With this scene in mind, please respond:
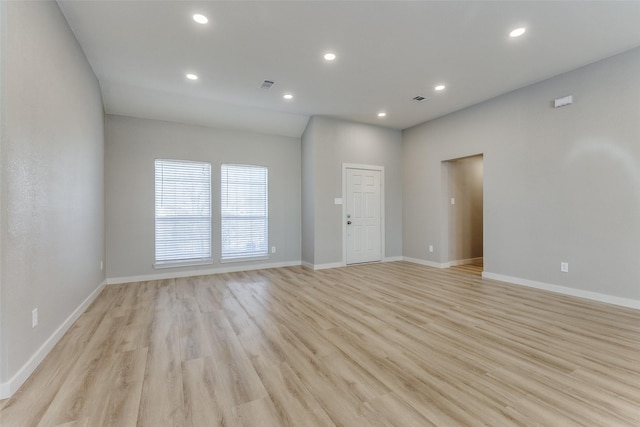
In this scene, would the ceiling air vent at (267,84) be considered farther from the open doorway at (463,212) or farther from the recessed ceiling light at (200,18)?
the open doorway at (463,212)

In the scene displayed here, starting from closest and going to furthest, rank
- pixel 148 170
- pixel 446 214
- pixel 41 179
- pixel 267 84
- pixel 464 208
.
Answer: pixel 41 179 < pixel 267 84 < pixel 148 170 < pixel 446 214 < pixel 464 208

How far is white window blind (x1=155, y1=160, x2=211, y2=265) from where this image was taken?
4984mm

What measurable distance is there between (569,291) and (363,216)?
3643 mm

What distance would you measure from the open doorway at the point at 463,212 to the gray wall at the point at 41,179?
609 centimetres

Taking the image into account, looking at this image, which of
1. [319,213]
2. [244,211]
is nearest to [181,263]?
[244,211]

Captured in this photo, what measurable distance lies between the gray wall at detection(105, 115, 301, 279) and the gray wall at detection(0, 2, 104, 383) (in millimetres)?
1234

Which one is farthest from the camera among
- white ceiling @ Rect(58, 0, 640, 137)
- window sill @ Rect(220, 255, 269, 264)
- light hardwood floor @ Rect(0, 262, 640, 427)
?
window sill @ Rect(220, 255, 269, 264)

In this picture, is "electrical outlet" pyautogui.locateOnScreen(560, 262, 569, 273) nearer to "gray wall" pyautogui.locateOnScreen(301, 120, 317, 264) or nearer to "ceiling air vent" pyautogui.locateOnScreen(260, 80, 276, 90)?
"gray wall" pyautogui.locateOnScreen(301, 120, 317, 264)

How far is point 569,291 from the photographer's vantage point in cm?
386

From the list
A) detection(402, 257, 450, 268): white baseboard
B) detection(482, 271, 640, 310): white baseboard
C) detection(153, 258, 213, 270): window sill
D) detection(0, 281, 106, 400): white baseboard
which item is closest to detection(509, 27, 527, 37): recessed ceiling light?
detection(482, 271, 640, 310): white baseboard

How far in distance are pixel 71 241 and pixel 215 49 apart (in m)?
2.72

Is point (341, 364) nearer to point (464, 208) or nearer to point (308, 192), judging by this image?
point (308, 192)

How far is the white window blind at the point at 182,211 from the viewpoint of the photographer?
4.98 m

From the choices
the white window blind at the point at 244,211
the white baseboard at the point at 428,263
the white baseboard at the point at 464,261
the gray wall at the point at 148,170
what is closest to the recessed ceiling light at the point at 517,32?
the white baseboard at the point at 428,263
